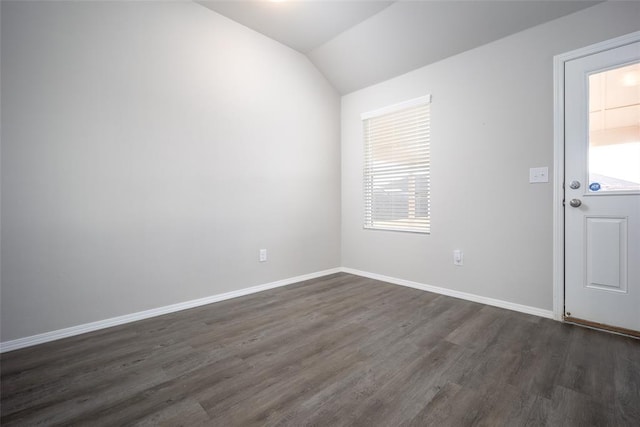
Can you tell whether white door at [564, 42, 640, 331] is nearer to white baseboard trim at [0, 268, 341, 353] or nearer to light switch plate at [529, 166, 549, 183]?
light switch plate at [529, 166, 549, 183]

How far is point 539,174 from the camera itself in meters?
2.39

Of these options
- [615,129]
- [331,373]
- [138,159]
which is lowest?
[331,373]

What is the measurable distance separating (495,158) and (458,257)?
1006 mm

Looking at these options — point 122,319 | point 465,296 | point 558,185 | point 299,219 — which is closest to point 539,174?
point 558,185

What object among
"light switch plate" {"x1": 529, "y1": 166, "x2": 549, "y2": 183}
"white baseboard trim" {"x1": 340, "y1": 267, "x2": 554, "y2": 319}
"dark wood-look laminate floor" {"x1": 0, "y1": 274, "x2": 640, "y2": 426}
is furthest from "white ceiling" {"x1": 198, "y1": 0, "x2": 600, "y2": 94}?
"dark wood-look laminate floor" {"x1": 0, "y1": 274, "x2": 640, "y2": 426}

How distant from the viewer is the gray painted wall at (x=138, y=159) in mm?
1938

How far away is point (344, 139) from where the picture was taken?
13.1 feet

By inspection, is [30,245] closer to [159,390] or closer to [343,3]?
[159,390]

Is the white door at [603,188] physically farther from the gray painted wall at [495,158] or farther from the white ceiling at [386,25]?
the white ceiling at [386,25]

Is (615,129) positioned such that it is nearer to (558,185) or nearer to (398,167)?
(558,185)

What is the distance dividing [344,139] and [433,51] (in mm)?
1488

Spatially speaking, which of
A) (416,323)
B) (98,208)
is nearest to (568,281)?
(416,323)

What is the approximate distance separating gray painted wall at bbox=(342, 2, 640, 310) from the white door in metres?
0.14

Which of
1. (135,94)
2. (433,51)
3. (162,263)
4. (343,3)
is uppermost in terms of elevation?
(343,3)
